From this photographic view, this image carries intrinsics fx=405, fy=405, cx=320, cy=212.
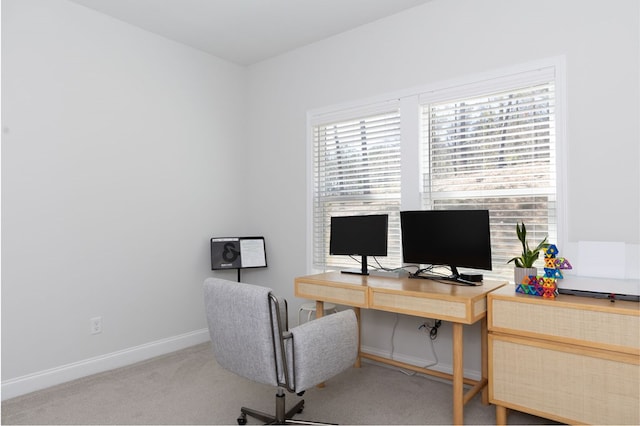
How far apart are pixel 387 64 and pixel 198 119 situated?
1.88 m

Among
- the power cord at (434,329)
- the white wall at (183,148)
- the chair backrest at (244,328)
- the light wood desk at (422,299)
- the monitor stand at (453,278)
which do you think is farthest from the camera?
the power cord at (434,329)

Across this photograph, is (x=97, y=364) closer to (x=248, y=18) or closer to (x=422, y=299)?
(x=422, y=299)

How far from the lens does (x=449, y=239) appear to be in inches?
104

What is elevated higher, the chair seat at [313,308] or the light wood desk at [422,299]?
the light wood desk at [422,299]

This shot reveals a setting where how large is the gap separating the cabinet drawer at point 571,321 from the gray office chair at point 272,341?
84 centimetres

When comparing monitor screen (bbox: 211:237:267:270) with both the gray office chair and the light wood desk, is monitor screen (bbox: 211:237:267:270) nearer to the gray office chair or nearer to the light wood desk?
the light wood desk

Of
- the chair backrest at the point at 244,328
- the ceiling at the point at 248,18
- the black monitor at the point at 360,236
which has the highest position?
the ceiling at the point at 248,18

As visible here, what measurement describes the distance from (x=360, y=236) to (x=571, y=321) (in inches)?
58.1

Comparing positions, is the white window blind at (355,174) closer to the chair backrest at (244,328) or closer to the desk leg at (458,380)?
the desk leg at (458,380)

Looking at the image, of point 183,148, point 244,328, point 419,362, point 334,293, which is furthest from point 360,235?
point 183,148

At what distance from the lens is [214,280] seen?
88.2 inches

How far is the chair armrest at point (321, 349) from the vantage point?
2004mm

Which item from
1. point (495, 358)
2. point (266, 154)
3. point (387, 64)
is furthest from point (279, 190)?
point (495, 358)

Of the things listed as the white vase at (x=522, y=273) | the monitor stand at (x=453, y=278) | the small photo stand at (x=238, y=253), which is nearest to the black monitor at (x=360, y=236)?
the monitor stand at (x=453, y=278)
